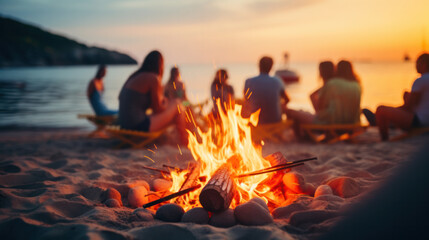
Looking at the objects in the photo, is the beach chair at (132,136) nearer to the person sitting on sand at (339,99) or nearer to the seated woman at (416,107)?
the person sitting on sand at (339,99)

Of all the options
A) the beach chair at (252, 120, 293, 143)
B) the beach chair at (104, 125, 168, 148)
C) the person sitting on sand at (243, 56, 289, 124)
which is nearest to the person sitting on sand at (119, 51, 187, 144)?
the beach chair at (104, 125, 168, 148)

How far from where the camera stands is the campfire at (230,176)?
9.17 ft

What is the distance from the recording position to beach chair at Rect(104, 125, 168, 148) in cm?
608

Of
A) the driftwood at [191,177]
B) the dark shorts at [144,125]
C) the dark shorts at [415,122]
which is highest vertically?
the dark shorts at [415,122]

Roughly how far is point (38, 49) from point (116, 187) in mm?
140266

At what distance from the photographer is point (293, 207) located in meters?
2.89

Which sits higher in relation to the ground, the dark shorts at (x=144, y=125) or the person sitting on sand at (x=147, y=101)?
the person sitting on sand at (x=147, y=101)

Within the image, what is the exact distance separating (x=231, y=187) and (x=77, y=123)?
440 inches

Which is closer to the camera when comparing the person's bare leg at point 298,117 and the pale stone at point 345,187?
the pale stone at point 345,187

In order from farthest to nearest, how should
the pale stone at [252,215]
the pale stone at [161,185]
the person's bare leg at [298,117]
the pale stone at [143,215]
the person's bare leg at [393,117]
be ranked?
the person's bare leg at [298,117]
the person's bare leg at [393,117]
the pale stone at [161,185]
the pale stone at [143,215]
the pale stone at [252,215]

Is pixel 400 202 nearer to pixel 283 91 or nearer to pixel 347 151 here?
pixel 347 151

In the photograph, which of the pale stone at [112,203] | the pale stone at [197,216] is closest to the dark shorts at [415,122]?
the pale stone at [197,216]

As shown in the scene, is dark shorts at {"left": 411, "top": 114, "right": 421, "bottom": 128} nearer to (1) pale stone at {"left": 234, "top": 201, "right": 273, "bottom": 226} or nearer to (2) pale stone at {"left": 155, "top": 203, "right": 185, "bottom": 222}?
(1) pale stone at {"left": 234, "top": 201, "right": 273, "bottom": 226}

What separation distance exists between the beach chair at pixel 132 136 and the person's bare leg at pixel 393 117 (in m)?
4.78
